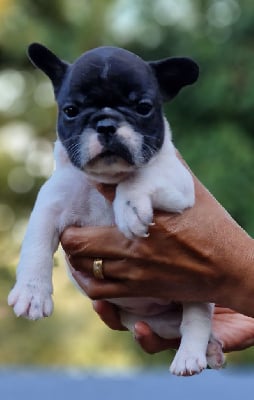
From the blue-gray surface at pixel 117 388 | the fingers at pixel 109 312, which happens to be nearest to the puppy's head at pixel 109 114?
the fingers at pixel 109 312

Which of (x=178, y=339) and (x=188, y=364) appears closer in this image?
(x=188, y=364)

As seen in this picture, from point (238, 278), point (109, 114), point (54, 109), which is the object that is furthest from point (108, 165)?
point (54, 109)

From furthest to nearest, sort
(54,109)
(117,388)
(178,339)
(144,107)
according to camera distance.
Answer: (54,109) < (117,388) < (178,339) < (144,107)

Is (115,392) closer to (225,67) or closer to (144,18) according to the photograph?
(225,67)

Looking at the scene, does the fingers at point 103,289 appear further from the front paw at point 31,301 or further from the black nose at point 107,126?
the black nose at point 107,126

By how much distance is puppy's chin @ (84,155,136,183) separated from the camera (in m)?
2.50

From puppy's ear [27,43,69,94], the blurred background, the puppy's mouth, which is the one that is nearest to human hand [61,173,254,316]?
the puppy's mouth

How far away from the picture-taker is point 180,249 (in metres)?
2.68

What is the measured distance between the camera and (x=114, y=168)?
2.52m

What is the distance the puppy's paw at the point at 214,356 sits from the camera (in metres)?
2.75

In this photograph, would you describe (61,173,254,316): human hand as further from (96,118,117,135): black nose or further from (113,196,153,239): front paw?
(96,118,117,135): black nose

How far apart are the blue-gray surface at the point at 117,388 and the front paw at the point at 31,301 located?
1.84m

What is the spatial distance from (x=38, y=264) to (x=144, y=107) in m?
0.47

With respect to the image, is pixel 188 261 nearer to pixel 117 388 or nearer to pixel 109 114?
pixel 109 114
